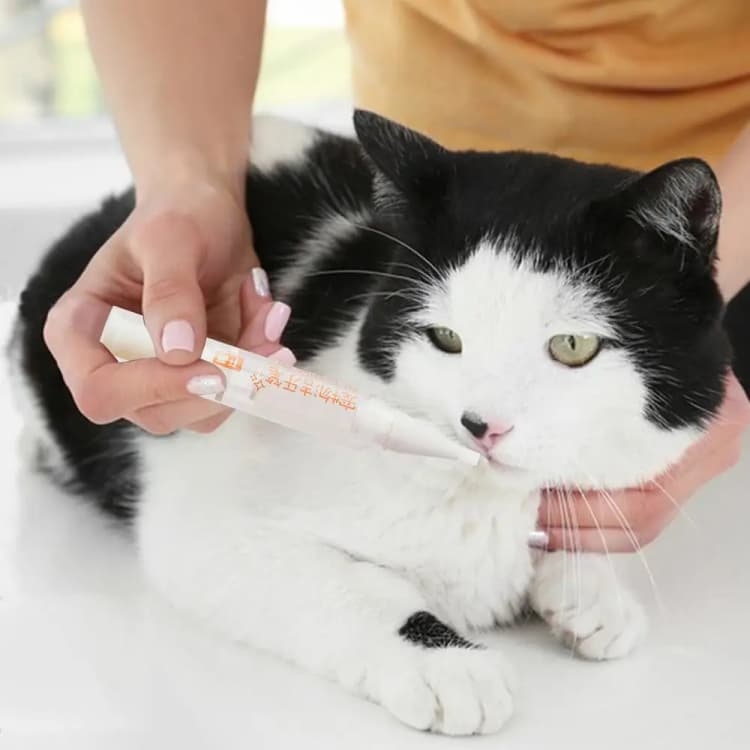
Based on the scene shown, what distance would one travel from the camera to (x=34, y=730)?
0.86m

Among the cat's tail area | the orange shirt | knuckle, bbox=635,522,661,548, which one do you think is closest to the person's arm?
the orange shirt

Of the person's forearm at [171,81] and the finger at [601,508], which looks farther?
the person's forearm at [171,81]

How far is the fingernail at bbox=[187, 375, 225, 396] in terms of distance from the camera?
827 millimetres

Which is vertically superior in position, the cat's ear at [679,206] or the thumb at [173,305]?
the cat's ear at [679,206]

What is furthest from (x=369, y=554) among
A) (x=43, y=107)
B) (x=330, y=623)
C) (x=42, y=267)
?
(x=43, y=107)

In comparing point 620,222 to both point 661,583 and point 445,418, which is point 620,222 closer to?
point 445,418

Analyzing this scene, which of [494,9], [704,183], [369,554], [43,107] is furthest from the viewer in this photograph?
[43,107]

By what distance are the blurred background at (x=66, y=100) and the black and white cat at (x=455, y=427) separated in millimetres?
849

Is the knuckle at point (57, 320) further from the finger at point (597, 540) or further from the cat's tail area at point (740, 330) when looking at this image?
the cat's tail area at point (740, 330)

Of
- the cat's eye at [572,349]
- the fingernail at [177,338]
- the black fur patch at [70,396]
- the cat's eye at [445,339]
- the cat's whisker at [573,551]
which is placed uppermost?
the cat's eye at [572,349]

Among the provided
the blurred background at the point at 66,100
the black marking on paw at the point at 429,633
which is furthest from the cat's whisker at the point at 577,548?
the blurred background at the point at 66,100

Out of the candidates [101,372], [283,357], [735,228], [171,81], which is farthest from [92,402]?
[735,228]

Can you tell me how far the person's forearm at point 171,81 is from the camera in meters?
1.09

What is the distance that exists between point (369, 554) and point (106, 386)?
0.86 ft
